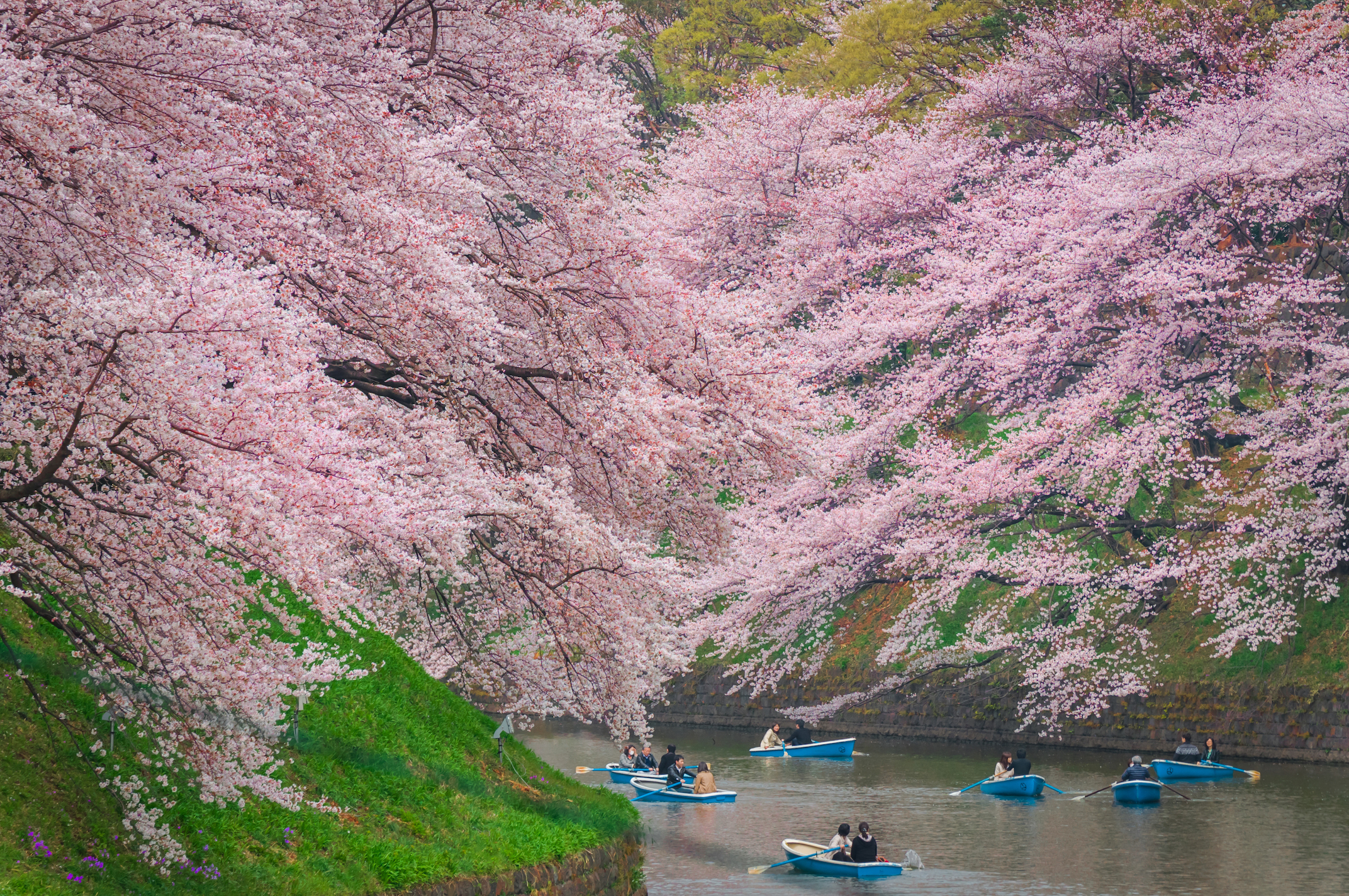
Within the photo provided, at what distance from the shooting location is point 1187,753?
26.2 metres

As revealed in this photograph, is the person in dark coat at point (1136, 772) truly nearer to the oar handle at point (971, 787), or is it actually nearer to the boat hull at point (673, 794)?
the oar handle at point (971, 787)

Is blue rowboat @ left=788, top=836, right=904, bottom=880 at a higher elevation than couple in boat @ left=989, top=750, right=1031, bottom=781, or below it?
below

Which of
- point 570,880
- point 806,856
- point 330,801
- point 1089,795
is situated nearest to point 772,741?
point 1089,795

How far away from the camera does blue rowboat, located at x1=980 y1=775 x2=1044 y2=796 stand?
82.2 ft

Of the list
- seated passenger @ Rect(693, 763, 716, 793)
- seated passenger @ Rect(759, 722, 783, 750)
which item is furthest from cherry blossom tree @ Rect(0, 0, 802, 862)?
seated passenger @ Rect(759, 722, 783, 750)

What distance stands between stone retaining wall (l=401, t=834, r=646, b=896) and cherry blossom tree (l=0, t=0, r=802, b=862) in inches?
63.8

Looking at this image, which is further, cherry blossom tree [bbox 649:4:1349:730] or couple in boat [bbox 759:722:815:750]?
couple in boat [bbox 759:722:815:750]

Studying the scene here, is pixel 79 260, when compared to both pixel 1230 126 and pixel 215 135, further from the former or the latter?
pixel 1230 126

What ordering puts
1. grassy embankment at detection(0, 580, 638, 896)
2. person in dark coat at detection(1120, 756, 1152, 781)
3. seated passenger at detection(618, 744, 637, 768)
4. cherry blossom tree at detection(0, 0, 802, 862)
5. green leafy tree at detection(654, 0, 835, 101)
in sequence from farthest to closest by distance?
1. green leafy tree at detection(654, 0, 835, 101)
2. seated passenger at detection(618, 744, 637, 768)
3. person in dark coat at detection(1120, 756, 1152, 781)
4. grassy embankment at detection(0, 580, 638, 896)
5. cherry blossom tree at detection(0, 0, 802, 862)

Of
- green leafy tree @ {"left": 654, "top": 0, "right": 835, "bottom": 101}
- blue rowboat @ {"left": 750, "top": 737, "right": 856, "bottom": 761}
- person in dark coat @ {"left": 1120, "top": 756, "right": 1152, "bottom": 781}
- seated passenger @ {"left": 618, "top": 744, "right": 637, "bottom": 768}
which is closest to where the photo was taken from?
person in dark coat @ {"left": 1120, "top": 756, "right": 1152, "bottom": 781}

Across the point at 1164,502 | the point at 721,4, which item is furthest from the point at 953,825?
the point at 721,4

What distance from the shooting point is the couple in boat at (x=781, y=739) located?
33.0 metres

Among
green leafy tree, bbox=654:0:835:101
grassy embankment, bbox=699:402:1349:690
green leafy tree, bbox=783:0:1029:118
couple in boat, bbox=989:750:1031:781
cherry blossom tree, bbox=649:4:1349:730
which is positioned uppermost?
green leafy tree, bbox=654:0:835:101

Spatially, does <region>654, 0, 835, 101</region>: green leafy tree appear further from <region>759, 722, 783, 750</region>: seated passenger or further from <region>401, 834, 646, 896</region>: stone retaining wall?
<region>401, 834, 646, 896</region>: stone retaining wall
